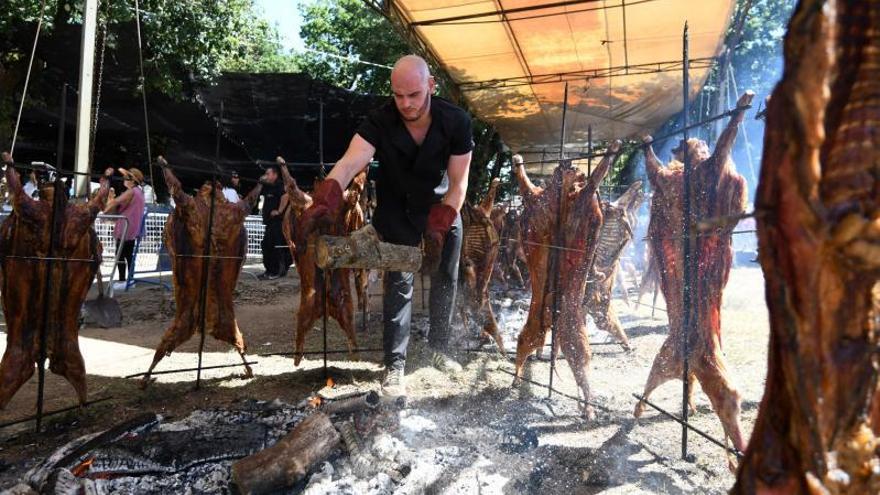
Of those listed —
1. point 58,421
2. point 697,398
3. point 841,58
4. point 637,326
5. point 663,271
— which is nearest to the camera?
point 841,58

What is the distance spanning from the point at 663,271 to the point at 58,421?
443 cm

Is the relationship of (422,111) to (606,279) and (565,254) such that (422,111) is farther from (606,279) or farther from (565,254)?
(606,279)

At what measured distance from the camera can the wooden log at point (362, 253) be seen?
317 centimetres

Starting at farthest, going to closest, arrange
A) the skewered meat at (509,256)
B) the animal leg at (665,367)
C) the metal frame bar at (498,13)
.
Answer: the skewered meat at (509,256) → the metal frame bar at (498,13) → the animal leg at (665,367)

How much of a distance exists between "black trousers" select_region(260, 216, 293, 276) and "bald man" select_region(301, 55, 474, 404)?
7819 mm

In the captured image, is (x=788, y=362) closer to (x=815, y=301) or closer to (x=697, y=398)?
(x=815, y=301)

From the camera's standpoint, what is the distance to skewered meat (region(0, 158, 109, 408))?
3527 millimetres

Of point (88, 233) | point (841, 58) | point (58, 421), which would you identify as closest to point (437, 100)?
point (88, 233)

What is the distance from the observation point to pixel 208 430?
129 inches

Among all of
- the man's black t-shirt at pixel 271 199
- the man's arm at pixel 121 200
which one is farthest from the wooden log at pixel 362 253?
the man's black t-shirt at pixel 271 199

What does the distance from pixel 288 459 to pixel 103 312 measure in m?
5.86

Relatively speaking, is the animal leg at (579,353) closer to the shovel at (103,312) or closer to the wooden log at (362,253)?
the wooden log at (362,253)

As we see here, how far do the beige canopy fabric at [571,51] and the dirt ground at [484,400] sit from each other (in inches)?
172

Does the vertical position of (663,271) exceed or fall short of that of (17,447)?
it exceeds it
